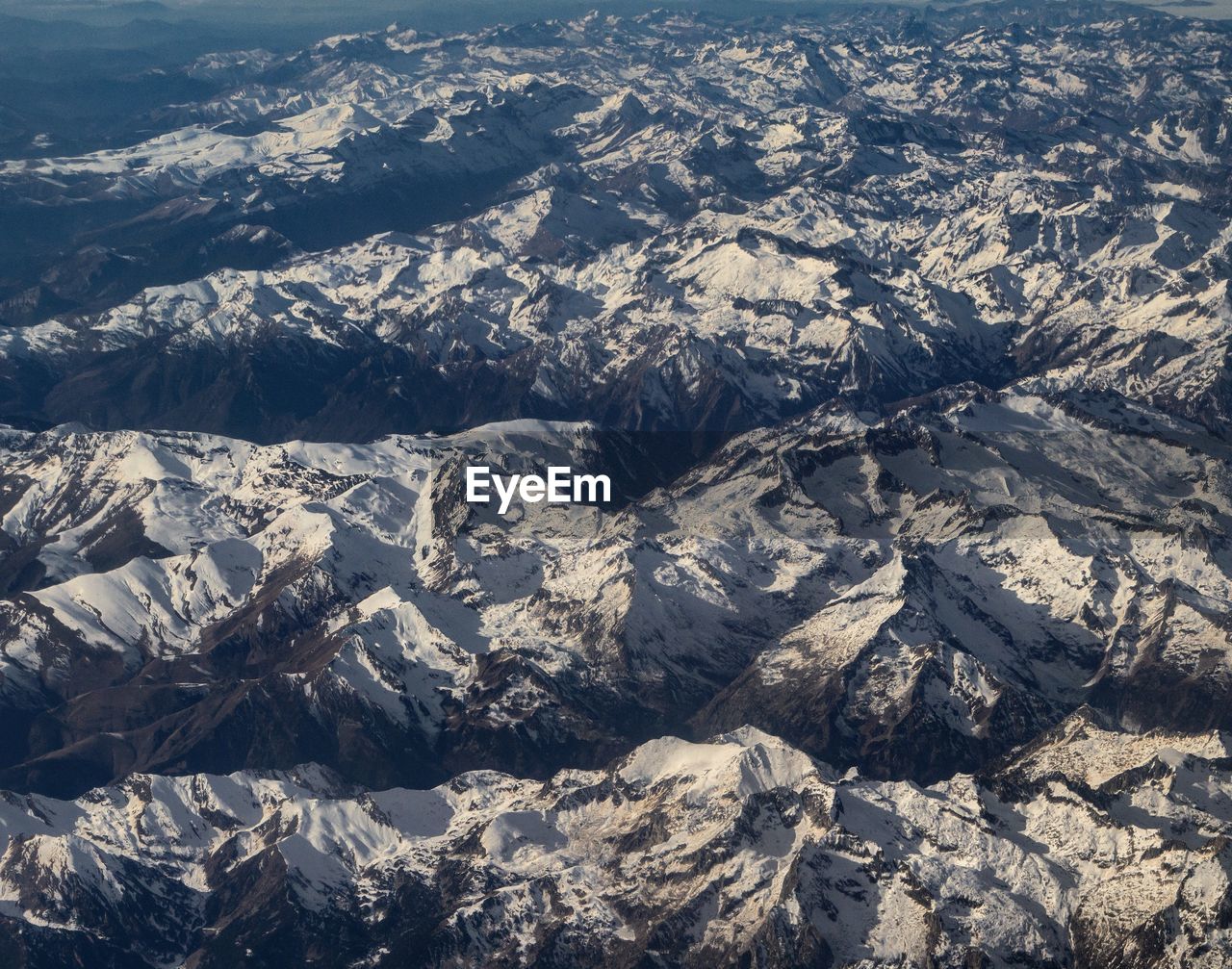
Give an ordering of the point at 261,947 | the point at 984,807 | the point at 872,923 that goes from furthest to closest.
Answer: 1. the point at 261,947
2. the point at 984,807
3. the point at 872,923

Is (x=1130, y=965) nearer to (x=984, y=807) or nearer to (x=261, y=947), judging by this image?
(x=984, y=807)

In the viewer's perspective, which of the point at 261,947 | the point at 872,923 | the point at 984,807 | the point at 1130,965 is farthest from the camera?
the point at 261,947

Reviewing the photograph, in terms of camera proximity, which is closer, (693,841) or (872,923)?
(872,923)

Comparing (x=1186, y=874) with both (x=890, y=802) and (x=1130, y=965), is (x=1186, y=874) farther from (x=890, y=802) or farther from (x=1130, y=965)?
(x=890, y=802)

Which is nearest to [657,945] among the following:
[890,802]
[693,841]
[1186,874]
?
A: [693,841]

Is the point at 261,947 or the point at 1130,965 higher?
the point at 1130,965

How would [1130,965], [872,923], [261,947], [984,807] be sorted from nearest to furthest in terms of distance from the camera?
1. [1130,965]
2. [872,923]
3. [984,807]
4. [261,947]

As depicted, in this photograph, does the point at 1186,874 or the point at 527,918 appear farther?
the point at 527,918

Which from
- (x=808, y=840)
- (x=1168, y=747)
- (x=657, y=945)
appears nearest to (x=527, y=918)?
(x=657, y=945)

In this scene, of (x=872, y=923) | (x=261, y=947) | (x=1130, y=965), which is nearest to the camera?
(x=1130, y=965)
